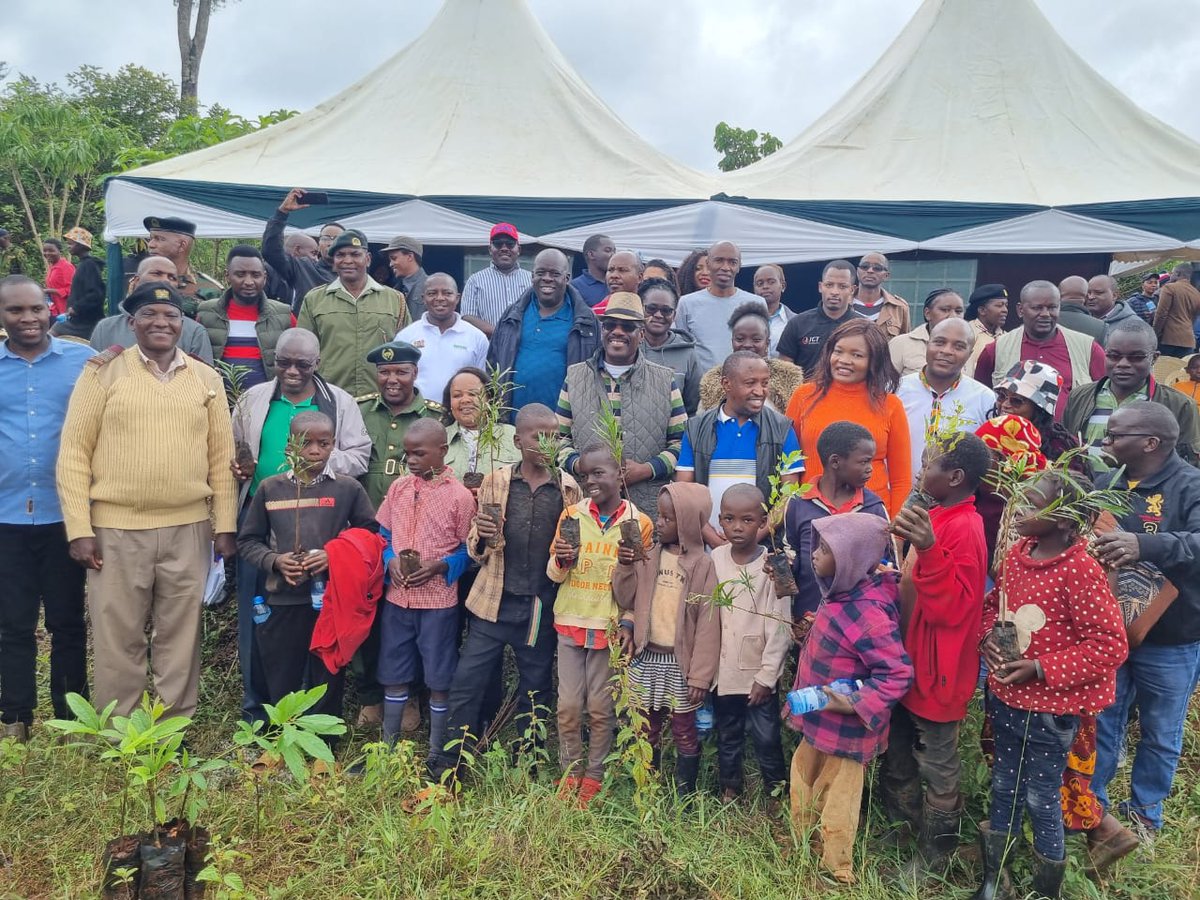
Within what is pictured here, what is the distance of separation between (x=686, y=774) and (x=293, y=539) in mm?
2119

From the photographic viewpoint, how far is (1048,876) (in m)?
2.96

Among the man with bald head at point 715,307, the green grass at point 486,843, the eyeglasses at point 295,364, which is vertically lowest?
the green grass at point 486,843

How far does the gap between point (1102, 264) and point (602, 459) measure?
958 centimetres

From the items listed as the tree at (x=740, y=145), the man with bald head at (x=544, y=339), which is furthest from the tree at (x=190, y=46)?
the man with bald head at (x=544, y=339)

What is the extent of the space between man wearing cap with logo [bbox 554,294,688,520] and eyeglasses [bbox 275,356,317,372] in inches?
50.8

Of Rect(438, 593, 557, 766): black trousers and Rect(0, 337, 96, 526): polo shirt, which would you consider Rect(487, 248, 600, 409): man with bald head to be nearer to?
Rect(438, 593, 557, 766): black trousers

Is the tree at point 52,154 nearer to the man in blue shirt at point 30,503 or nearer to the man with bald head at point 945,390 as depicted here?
the man in blue shirt at point 30,503

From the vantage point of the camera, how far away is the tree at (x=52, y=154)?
1655 cm

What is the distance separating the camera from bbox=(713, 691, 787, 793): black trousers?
3605mm

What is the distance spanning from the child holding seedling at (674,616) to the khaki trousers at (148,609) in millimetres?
2063

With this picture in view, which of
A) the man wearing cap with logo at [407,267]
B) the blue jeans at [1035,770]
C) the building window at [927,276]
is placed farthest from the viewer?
the building window at [927,276]

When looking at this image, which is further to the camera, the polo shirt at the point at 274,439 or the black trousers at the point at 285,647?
the polo shirt at the point at 274,439

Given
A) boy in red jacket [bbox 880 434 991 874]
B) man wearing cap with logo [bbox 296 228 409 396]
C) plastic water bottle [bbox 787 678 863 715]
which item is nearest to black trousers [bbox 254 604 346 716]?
man wearing cap with logo [bbox 296 228 409 396]

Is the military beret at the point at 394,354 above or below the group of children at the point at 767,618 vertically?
above
